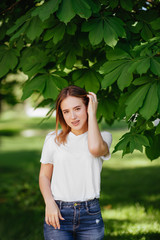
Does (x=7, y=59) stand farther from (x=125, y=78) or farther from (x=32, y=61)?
(x=125, y=78)

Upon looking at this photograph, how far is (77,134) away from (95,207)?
19.1 inches

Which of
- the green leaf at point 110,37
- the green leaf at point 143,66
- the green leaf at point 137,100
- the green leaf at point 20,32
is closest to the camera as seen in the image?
the green leaf at point 143,66

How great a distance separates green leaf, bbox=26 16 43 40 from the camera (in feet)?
8.17

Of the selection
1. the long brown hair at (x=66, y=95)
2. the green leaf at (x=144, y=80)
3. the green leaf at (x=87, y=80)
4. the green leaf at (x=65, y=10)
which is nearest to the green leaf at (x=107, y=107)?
the green leaf at (x=87, y=80)

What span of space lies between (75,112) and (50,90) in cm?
40

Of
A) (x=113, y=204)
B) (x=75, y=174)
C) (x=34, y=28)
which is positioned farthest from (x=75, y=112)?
(x=113, y=204)

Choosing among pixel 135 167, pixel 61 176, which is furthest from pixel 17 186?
pixel 61 176

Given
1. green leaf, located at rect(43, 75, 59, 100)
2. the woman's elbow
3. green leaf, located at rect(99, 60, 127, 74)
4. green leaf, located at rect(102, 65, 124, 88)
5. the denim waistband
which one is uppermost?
green leaf, located at rect(99, 60, 127, 74)

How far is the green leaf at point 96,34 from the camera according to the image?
232 centimetres

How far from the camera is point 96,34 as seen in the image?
2350mm

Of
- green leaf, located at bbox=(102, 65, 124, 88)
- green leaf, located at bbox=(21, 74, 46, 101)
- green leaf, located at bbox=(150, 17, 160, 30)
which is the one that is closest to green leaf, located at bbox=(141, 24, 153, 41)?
green leaf, located at bbox=(150, 17, 160, 30)

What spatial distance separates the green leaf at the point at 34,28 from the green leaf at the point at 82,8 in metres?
0.44

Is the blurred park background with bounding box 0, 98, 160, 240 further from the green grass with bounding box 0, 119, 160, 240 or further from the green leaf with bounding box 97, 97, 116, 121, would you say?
the green leaf with bounding box 97, 97, 116, 121

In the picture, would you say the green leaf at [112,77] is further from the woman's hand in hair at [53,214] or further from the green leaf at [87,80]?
the woman's hand in hair at [53,214]
